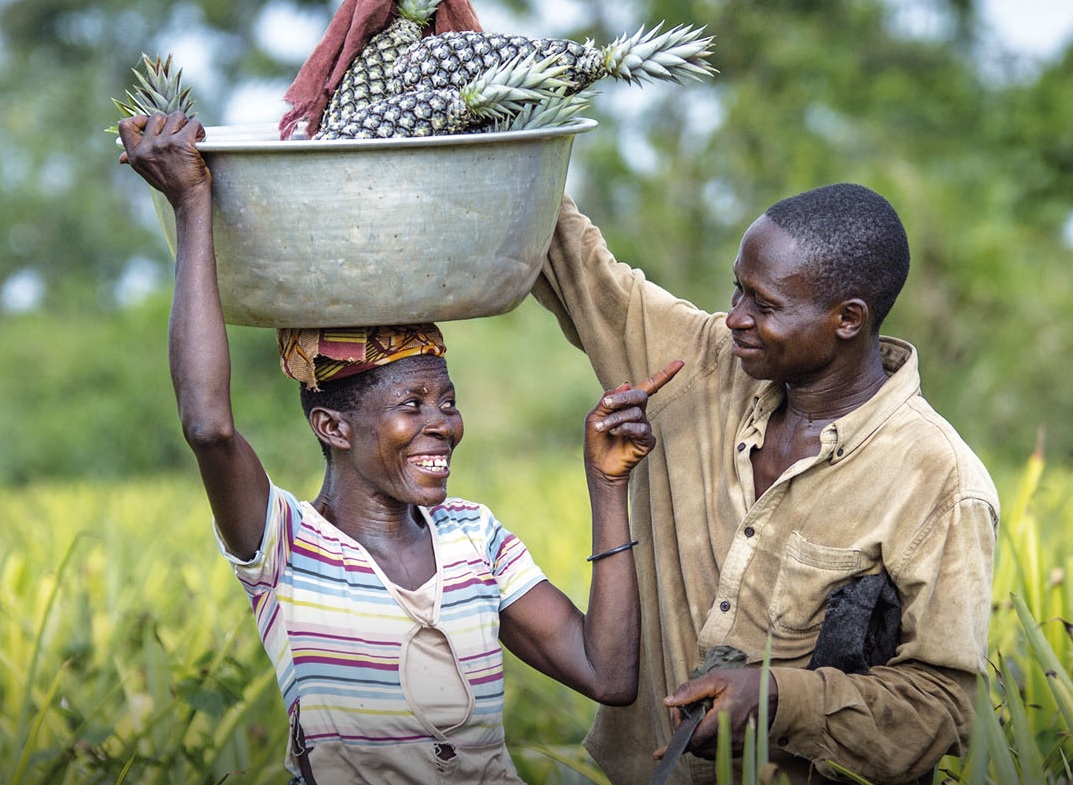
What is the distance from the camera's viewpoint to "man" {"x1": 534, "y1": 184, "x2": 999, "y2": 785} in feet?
7.77

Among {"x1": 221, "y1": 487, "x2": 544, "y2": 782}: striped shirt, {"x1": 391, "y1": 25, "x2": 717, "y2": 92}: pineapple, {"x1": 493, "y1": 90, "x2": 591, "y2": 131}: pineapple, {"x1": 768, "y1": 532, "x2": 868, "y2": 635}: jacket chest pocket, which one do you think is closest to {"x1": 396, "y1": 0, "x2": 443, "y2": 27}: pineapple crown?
{"x1": 391, "y1": 25, "x2": 717, "y2": 92}: pineapple

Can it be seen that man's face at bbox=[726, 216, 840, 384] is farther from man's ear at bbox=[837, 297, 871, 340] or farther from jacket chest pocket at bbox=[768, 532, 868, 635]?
jacket chest pocket at bbox=[768, 532, 868, 635]

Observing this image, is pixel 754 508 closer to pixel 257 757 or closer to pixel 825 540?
pixel 825 540

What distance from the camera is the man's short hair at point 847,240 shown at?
2.47m

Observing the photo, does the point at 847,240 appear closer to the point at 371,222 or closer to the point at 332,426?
the point at 371,222

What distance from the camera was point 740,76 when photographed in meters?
9.73

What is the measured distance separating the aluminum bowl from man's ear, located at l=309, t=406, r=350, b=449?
0.82 feet

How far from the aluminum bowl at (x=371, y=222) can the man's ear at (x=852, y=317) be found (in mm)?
610

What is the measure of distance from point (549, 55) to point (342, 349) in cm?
65

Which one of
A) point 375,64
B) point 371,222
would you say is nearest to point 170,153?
point 371,222

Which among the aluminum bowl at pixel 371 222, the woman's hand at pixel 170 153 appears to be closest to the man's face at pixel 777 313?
the aluminum bowl at pixel 371 222

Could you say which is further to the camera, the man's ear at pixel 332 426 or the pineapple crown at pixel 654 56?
the man's ear at pixel 332 426

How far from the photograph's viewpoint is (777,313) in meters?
2.49

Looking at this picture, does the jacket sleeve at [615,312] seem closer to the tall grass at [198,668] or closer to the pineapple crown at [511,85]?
the pineapple crown at [511,85]
